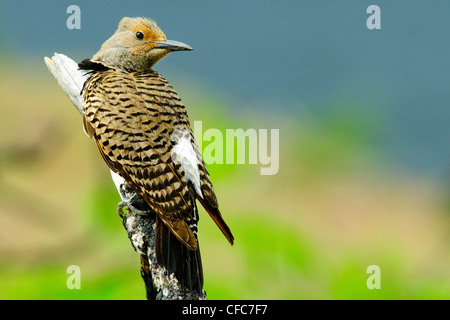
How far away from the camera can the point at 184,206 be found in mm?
2777

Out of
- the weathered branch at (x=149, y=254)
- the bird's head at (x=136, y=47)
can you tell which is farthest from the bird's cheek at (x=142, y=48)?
the weathered branch at (x=149, y=254)

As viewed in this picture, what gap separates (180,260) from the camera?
8.96 feet

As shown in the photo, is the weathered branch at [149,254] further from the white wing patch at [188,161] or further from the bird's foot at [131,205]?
the white wing patch at [188,161]

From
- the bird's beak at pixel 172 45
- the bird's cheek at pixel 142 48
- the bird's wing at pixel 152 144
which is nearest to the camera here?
the bird's wing at pixel 152 144

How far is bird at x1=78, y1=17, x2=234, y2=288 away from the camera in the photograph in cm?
277

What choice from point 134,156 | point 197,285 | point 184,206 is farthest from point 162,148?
point 197,285

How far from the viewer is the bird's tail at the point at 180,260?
2.70 m

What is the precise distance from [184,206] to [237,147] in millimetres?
1483

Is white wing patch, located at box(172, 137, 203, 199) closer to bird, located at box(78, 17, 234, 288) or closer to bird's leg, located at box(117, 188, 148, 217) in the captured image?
bird, located at box(78, 17, 234, 288)

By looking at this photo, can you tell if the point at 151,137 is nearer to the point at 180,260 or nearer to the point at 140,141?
the point at 140,141

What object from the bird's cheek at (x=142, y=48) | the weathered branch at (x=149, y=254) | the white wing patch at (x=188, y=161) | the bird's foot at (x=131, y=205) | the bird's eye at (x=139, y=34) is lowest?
the weathered branch at (x=149, y=254)

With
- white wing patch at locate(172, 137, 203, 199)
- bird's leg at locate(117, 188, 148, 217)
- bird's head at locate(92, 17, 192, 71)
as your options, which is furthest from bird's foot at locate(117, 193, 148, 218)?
bird's head at locate(92, 17, 192, 71)

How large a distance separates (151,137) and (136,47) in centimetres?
69


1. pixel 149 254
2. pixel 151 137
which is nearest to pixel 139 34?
pixel 151 137
